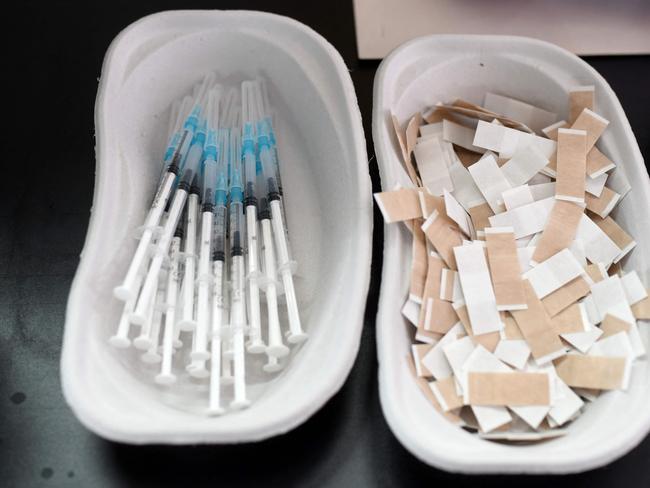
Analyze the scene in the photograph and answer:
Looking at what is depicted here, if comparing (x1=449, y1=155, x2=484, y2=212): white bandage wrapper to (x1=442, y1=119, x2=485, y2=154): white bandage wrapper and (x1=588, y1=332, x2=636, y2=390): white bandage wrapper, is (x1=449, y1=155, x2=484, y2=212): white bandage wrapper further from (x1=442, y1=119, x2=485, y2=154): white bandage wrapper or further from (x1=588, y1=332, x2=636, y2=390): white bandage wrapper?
Answer: (x1=588, y1=332, x2=636, y2=390): white bandage wrapper

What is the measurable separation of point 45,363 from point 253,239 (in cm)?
29

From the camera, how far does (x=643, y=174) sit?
83 centimetres

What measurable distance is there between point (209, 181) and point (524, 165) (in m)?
0.43

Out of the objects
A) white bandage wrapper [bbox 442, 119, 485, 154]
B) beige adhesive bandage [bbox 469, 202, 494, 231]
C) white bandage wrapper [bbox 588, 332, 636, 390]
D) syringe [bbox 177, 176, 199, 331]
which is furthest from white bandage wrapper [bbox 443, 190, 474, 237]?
syringe [bbox 177, 176, 199, 331]

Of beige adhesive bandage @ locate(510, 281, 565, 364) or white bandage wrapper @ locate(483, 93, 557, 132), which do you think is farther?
white bandage wrapper @ locate(483, 93, 557, 132)

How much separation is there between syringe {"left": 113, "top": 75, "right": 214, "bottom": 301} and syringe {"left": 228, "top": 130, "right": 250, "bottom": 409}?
2.6 inches

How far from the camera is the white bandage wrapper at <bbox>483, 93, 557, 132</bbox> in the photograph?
3.14ft

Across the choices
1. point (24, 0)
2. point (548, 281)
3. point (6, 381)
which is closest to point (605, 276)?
point (548, 281)

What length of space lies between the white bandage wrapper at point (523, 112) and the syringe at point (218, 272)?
1.32 feet

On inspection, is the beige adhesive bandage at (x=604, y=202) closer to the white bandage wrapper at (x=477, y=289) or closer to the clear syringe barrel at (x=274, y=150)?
the white bandage wrapper at (x=477, y=289)

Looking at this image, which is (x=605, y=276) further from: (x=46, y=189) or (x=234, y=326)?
(x=46, y=189)

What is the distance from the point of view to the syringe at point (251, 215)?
30.3 inches

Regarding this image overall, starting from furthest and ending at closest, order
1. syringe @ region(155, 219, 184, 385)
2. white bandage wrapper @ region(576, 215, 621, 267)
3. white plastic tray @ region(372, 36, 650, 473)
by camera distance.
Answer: white bandage wrapper @ region(576, 215, 621, 267) → syringe @ region(155, 219, 184, 385) → white plastic tray @ region(372, 36, 650, 473)

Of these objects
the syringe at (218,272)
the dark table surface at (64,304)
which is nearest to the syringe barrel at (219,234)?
the syringe at (218,272)
